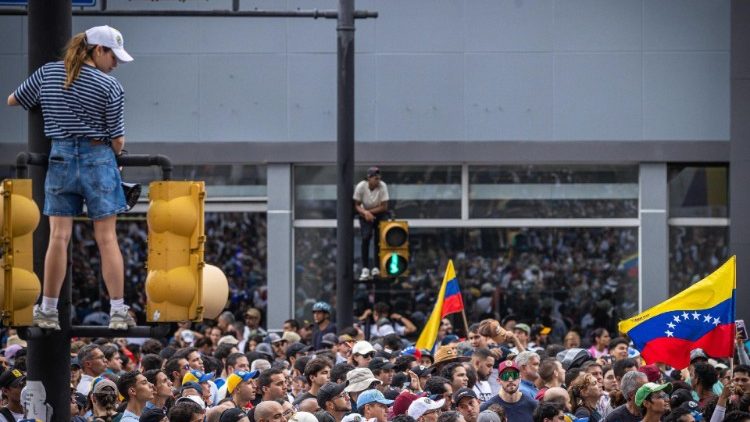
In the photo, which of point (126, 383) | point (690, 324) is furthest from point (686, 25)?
point (126, 383)

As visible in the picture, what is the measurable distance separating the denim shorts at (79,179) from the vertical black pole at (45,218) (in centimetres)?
17

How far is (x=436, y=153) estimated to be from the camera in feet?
82.2

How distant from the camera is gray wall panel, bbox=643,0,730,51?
24.6 meters

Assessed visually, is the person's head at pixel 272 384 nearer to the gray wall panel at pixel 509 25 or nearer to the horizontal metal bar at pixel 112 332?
the horizontal metal bar at pixel 112 332

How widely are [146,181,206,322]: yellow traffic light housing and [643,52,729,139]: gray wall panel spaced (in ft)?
63.1

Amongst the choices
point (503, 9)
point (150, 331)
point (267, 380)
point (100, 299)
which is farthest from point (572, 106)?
point (150, 331)

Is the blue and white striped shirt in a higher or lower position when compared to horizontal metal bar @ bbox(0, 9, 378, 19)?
lower

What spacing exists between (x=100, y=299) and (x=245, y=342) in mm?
5999

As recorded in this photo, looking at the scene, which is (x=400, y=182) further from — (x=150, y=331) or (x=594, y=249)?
(x=150, y=331)

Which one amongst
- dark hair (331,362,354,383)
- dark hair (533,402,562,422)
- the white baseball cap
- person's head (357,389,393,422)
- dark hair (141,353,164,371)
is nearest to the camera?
the white baseball cap

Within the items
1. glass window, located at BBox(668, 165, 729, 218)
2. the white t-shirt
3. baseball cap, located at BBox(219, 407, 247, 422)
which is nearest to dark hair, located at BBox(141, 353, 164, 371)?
baseball cap, located at BBox(219, 407, 247, 422)

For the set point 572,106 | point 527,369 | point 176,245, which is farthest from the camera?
point 572,106

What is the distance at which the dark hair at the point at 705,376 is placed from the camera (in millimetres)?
13062

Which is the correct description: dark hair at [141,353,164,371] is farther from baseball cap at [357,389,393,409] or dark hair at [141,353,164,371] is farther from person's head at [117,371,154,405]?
baseball cap at [357,389,393,409]
